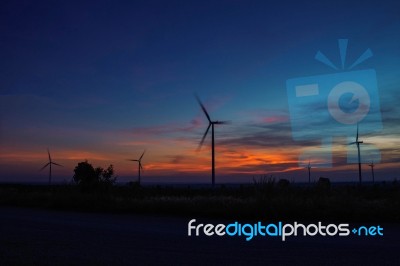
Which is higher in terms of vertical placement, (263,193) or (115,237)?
(263,193)

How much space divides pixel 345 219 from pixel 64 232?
34.5 feet

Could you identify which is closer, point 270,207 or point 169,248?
point 169,248

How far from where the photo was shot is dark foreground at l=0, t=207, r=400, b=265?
923 centimetres

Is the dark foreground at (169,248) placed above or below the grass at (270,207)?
below

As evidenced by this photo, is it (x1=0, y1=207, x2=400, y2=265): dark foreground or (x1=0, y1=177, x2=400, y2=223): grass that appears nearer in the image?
(x1=0, y1=207, x2=400, y2=265): dark foreground

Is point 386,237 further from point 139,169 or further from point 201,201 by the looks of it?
point 139,169

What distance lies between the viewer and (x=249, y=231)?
14547 millimetres

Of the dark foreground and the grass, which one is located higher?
the grass

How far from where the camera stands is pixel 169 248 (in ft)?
35.4

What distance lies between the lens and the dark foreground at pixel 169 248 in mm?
9227

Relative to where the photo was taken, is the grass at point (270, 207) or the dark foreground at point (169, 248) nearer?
the dark foreground at point (169, 248)

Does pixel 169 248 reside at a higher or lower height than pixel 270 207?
A: lower

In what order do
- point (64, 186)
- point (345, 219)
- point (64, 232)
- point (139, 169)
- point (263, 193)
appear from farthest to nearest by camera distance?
point (139, 169), point (64, 186), point (263, 193), point (345, 219), point (64, 232)

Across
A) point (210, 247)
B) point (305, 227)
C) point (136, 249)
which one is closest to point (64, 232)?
point (136, 249)
